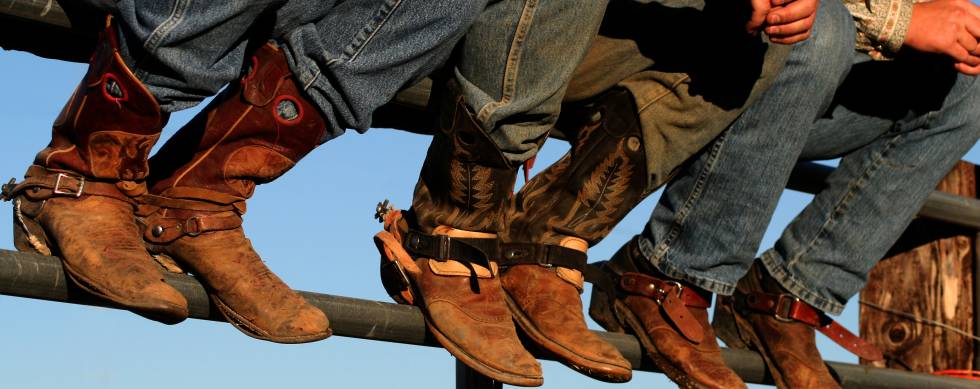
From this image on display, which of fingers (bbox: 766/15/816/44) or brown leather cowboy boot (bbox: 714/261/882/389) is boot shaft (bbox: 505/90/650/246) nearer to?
fingers (bbox: 766/15/816/44)

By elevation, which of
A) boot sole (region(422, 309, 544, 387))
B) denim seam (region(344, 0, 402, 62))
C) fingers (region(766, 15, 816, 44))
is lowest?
boot sole (region(422, 309, 544, 387))

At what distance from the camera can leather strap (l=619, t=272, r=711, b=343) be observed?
2.24 metres

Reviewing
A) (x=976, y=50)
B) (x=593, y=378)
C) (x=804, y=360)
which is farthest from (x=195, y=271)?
(x=976, y=50)

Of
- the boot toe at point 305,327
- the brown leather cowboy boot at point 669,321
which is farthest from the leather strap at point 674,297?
the boot toe at point 305,327

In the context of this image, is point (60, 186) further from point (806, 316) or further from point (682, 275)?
point (806, 316)

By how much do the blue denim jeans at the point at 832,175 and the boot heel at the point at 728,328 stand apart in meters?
0.12

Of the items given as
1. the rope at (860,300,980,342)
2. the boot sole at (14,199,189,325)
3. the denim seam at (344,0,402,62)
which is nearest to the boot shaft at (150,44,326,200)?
the denim seam at (344,0,402,62)

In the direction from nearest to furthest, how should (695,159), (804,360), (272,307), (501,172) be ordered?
(272,307), (501,172), (695,159), (804,360)

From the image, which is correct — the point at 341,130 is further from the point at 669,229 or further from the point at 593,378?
the point at 669,229

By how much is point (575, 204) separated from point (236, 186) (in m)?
0.62

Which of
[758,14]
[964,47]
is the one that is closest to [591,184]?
[758,14]

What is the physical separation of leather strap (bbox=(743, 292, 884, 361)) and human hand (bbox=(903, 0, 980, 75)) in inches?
20.6

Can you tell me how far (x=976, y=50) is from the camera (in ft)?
7.67

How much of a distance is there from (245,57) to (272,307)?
33cm
